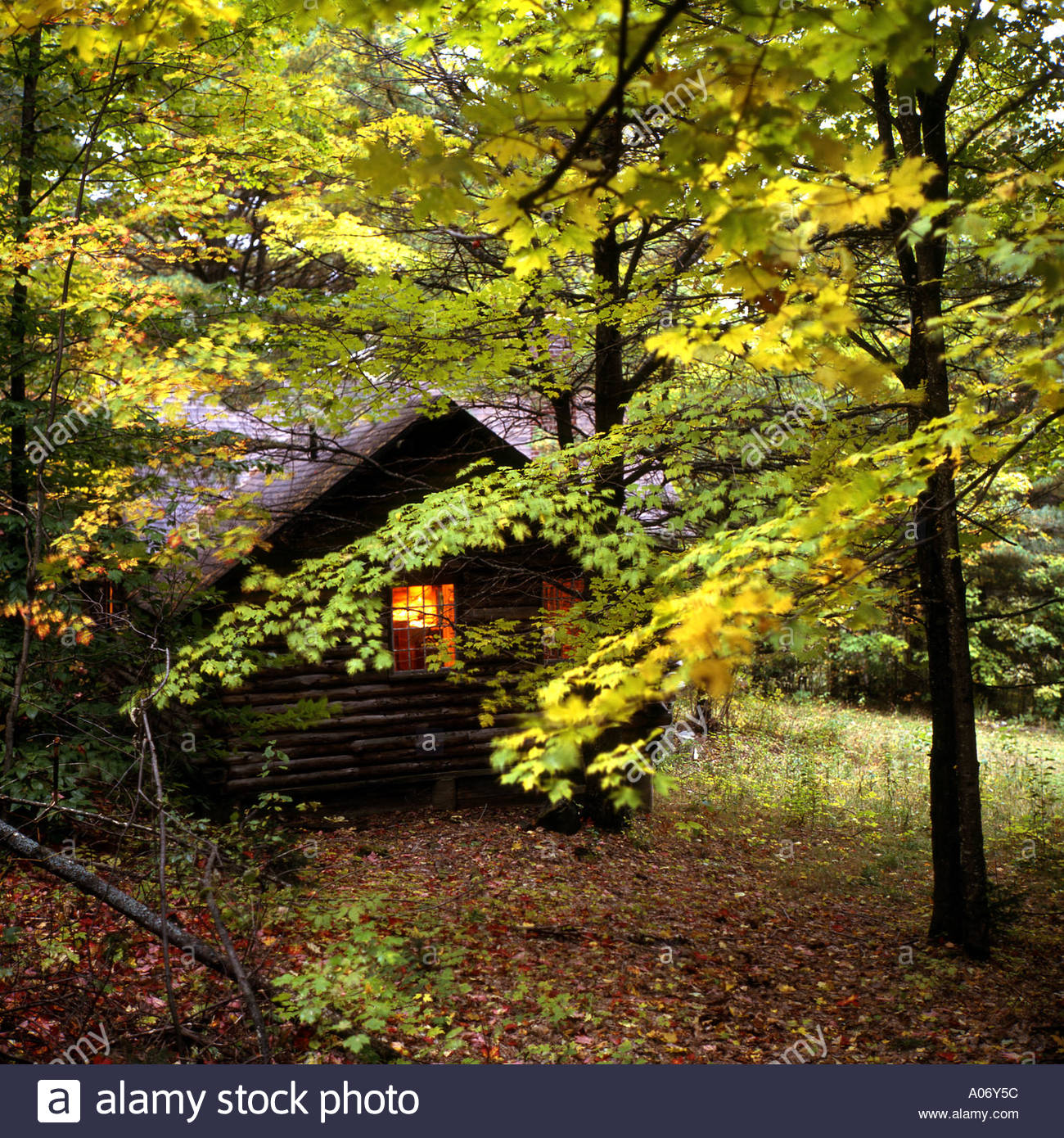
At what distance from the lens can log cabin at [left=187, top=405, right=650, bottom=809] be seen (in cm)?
1084

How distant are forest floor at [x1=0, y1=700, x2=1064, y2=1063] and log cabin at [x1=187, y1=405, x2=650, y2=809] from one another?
2.19 feet

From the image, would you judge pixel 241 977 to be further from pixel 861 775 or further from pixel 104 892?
pixel 861 775

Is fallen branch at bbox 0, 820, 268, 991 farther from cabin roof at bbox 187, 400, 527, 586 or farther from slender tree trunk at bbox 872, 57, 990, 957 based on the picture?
slender tree trunk at bbox 872, 57, 990, 957

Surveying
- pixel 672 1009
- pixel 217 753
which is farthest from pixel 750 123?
pixel 217 753

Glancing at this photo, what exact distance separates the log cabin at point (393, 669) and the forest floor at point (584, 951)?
0.67 meters

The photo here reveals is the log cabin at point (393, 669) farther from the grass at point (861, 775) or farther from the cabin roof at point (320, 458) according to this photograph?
the grass at point (861, 775)

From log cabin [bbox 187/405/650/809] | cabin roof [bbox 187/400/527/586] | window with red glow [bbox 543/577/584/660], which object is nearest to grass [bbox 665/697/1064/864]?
window with red glow [bbox 543/577/584/660]

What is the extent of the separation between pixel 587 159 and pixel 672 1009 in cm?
627

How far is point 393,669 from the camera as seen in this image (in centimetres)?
1202

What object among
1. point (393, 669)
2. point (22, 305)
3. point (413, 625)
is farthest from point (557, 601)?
point (22, 305)

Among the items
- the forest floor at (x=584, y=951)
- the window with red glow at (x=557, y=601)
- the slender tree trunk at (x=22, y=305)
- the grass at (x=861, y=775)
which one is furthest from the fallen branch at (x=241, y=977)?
the grass at (x=861, y=775)

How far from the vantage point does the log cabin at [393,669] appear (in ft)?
35.6

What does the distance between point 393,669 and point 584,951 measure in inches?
221

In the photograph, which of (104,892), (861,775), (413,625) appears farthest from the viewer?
(861,775)
